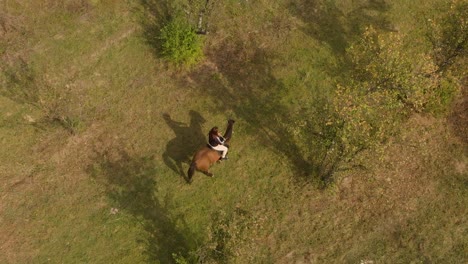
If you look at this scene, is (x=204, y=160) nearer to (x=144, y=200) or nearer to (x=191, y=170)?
(x=191, y=170)

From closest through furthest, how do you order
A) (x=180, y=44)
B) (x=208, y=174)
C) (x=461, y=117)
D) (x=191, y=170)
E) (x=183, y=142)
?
1. (x=191, y=170)
2. (x=208, y=174)
3. (x=183, y=142)
4. (x=180, y=44)
5. (x=461, y=117)

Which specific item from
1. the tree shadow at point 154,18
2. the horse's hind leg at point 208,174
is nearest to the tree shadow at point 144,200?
the horse's hind leg at point 208,174

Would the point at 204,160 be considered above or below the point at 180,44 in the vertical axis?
below

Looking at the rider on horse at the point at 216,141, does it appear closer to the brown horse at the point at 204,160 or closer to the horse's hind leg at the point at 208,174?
the brown horse at the point at 204,160

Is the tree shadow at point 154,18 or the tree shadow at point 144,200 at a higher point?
the tree shadow at point 154,18

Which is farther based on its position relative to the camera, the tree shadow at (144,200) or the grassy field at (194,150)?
the grassy field at (194,150)

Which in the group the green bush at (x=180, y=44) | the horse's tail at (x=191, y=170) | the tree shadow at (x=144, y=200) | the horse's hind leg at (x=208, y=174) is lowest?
the tree shadow at (x=144, y=200)

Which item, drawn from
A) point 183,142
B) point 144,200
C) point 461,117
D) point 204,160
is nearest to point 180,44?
point 183,142
